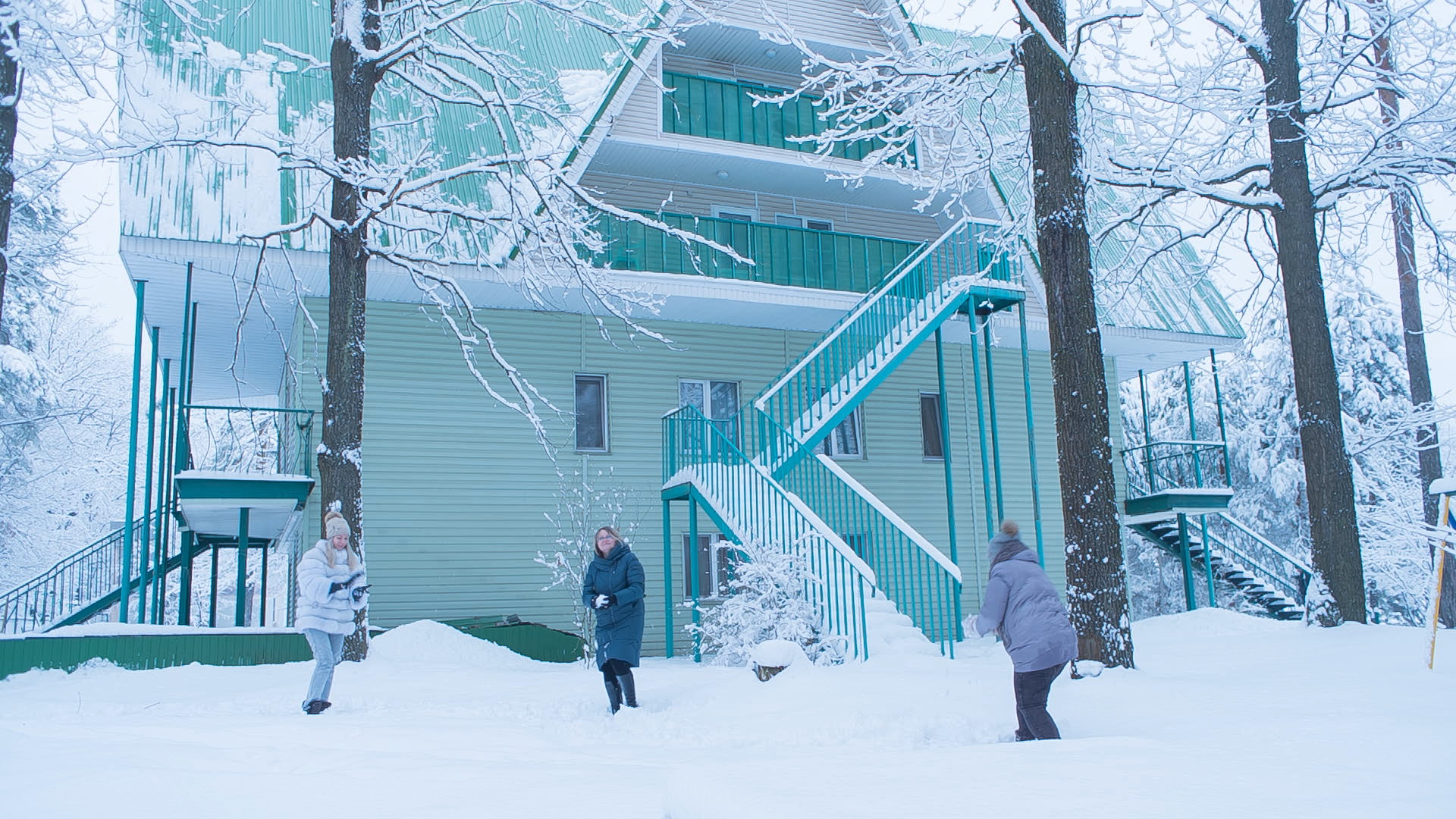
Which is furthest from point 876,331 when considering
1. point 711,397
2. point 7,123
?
point 7,123

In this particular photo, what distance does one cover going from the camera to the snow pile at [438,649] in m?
11.1

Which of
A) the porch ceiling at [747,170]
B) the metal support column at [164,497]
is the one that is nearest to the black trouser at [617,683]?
the porch ceiling at [747,170]

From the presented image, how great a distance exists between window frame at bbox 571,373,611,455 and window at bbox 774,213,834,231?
4.33 m

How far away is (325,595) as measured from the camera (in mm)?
7887

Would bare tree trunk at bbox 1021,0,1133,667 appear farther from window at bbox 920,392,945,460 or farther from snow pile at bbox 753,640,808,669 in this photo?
window at bbox 920,392,945,460

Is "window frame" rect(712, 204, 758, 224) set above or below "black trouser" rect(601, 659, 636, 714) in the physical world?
above

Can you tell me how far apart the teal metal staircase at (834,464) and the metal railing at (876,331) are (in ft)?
0.06

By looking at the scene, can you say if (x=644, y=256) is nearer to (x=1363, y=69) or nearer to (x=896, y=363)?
(x=896, y=363)

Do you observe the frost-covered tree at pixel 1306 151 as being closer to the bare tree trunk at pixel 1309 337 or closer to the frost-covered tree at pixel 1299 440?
Answer: the bare tree trunk at pixel 1309 337

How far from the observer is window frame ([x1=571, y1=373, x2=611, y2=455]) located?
16453 millimetres

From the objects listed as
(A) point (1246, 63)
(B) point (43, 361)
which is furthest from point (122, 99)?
(B) point (43, 361)

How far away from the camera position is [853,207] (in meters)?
19.3

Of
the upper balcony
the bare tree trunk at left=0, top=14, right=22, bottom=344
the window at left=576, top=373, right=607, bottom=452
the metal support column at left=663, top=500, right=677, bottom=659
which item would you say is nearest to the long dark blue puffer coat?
the bare tree trunk at left=0, top=14, right=22, bottom=344

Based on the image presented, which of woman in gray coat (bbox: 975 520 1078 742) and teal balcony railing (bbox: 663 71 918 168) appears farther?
teal balcony railing (bbox: 663 71 918 168)
